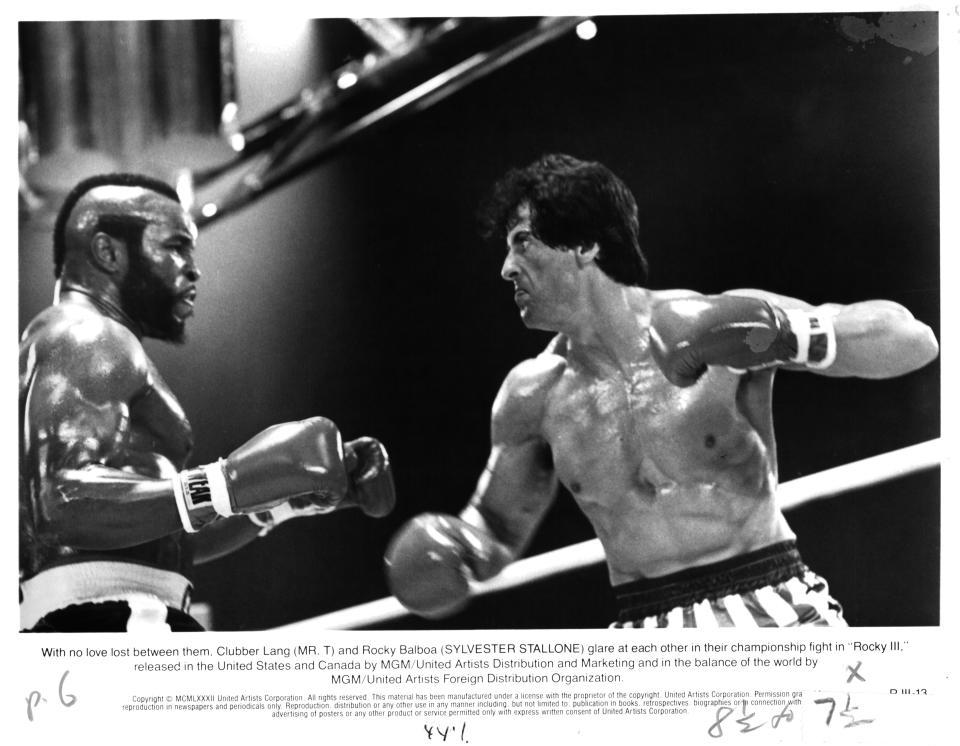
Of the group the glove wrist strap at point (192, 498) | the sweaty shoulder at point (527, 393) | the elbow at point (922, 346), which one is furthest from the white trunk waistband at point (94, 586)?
the elbow at point (922, 346)

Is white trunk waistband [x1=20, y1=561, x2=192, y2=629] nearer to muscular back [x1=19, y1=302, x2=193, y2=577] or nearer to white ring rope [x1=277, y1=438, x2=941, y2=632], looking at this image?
muscular back [x1=19, y1=302, x2=193, y2=577]

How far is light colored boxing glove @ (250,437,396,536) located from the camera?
266 cm

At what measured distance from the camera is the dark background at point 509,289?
8.70ft

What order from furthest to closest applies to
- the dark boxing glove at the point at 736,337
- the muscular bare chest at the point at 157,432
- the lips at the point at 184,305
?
the lips at the point at 184,305
the muscular bare chest at the point at 157,432
the dark boxing glove at the point at 736,337

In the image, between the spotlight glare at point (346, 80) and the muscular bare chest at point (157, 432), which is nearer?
the muscular bare chest at point (157, 432)

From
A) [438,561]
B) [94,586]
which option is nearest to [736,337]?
[438,561]

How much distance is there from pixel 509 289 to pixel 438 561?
0.69 m

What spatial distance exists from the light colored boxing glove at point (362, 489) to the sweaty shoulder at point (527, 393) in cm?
29

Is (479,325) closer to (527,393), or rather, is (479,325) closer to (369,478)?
(527,393)

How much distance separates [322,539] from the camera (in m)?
2.72

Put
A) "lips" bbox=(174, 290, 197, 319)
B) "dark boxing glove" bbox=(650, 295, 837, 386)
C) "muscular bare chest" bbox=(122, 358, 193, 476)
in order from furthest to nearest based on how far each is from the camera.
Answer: "lips" bbox=(174, 290, 197, 319)
"muscular bare chest" bbox=(122, 358, 193, 476)
"dark boxing glove" bbox=(650, 295, 837, 386)

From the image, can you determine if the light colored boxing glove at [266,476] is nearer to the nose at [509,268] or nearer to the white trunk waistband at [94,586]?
the white trunk waistband at [94,586]

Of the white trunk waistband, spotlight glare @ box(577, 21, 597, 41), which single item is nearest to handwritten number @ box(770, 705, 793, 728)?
the white trunk waistband

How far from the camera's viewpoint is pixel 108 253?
8.86ft
